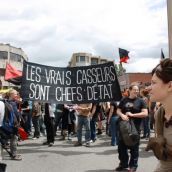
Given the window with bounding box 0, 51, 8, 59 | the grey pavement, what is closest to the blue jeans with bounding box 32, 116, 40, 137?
the grey pavement

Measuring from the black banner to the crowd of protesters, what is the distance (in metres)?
0.49

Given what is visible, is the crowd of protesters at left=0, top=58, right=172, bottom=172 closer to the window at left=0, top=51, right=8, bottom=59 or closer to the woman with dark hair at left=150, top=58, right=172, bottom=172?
the woman with dark hair at left=150, top=58, right=172, bottom=172

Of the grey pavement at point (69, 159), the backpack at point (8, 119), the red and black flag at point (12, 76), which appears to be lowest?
the grey pavement at point (69, 159)

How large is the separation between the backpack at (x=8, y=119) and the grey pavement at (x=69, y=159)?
31.3 inches

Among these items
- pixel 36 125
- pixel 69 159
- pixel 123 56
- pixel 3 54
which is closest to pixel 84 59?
A: pixel 3 54

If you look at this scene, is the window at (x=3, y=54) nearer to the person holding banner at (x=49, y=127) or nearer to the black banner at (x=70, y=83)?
the person holding banner at (x=49, y=127)

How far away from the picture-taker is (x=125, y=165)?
856 centimetres

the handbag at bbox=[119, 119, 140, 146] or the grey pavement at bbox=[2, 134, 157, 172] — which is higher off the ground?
the handbag at bbox=[119, 119, 140, 146]

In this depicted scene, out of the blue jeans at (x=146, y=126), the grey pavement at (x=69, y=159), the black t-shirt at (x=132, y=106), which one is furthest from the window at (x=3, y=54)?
the black t-shirt at (x=132, y=106)

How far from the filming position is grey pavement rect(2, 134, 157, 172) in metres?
8.82

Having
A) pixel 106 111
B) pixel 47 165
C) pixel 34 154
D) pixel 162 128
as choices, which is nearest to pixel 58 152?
pixel 34 154

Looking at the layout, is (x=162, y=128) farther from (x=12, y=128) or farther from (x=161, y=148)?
(x=12, y=128)

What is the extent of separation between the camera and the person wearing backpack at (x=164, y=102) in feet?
9.49

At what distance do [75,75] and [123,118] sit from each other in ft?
14.8
